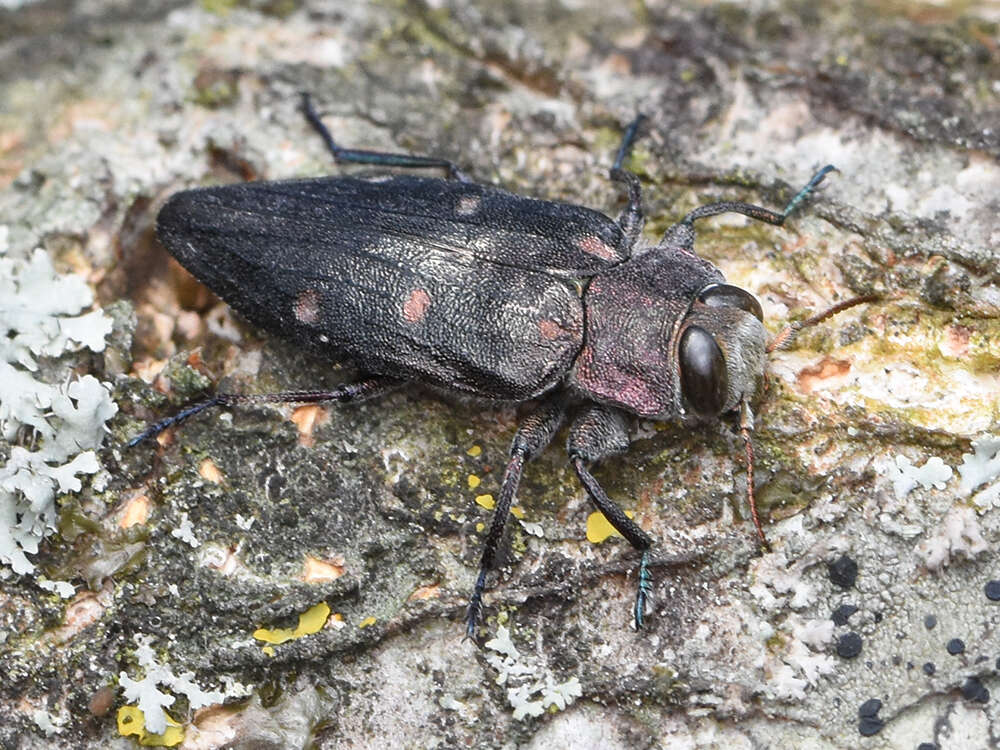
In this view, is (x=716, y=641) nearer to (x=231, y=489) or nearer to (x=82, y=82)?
(x=231, y=489)

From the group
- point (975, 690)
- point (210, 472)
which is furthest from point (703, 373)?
point (210, 472)

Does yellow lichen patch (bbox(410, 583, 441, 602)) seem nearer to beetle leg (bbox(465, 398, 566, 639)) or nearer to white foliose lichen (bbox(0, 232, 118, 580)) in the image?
beetle leg (bbox(465, 398, 566, 639))

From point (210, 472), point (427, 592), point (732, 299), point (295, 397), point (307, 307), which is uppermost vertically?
point (732, 299)

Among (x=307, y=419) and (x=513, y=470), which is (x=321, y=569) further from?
(x=513, y=470)

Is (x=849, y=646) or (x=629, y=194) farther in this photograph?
(x=629, y=194)

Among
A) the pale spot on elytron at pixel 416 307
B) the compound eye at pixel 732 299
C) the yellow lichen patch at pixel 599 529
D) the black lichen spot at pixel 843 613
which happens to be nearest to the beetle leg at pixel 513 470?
the yellow lichen patch at pixel 599 529
